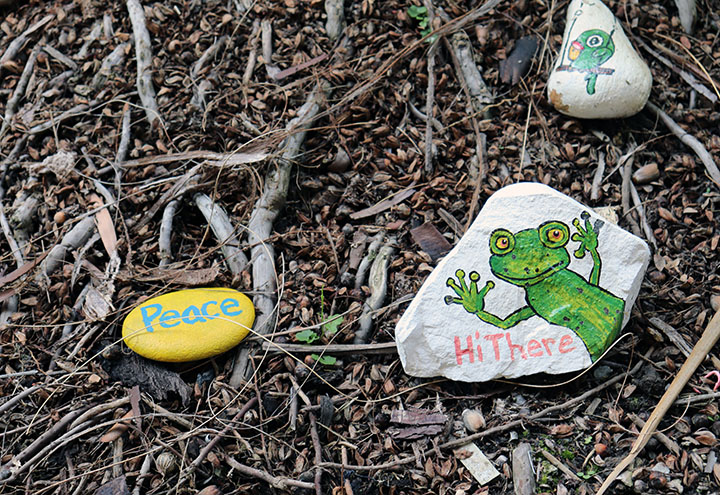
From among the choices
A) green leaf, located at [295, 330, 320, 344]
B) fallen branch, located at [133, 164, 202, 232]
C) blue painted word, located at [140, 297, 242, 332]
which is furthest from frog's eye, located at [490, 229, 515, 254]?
fallen branch, located at [133, 164, 202, 232]

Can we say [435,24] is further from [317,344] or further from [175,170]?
[317,344]

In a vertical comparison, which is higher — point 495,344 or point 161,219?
Result: point 161,219

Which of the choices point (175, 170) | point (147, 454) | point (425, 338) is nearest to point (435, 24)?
point (175, 170)

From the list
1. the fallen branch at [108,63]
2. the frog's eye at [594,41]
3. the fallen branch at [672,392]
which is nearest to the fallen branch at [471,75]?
the frog's eye at [594,41]

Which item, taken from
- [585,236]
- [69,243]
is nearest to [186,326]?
[69,243]

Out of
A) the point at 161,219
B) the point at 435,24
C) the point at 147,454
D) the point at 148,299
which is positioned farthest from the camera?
the point at 435,24

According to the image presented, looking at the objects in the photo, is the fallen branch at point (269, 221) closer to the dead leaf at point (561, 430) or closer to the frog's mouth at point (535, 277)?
the frog's mouth at point (535, 277)

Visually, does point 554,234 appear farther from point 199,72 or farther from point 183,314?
point 199,72

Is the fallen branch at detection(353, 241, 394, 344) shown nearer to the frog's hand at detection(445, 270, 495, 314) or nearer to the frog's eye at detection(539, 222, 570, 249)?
the frog's hand at detection(445, 270, 495, 314)
